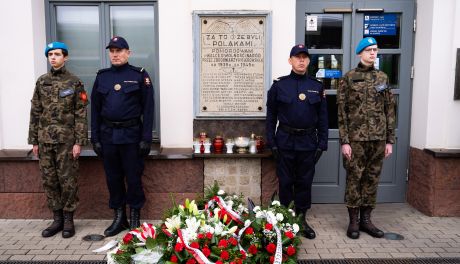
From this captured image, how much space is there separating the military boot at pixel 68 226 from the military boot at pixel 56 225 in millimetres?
96

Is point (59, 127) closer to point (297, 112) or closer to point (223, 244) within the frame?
point (223, 244)

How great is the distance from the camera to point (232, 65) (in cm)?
488

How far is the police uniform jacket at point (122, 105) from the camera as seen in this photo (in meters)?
4.36

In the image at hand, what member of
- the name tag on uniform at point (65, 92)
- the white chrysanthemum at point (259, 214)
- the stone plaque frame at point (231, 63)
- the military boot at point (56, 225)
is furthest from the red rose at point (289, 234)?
the name tag on uniform at point (65, 92)

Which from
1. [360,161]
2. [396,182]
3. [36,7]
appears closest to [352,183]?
[360,161]

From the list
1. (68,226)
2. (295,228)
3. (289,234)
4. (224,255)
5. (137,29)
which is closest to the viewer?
(224,255)

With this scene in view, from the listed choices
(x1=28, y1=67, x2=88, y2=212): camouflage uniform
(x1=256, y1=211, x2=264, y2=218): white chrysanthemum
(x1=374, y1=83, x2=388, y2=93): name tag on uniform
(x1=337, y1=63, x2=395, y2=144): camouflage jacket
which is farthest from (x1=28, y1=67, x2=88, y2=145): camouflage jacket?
(x1=374, y1=83, x2=388, y2=93): name tag on uniform

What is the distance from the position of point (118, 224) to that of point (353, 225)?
2402mm

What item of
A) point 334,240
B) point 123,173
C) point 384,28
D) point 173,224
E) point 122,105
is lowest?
point 334,240

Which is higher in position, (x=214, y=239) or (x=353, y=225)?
(x=214, y=239)

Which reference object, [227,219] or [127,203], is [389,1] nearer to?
[227,219]

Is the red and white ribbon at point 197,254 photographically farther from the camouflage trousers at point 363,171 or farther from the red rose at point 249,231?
the camouflage trousers at point 363,171

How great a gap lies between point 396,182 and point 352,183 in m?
1.37

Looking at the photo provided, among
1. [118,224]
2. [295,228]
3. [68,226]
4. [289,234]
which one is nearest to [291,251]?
[289,234]
